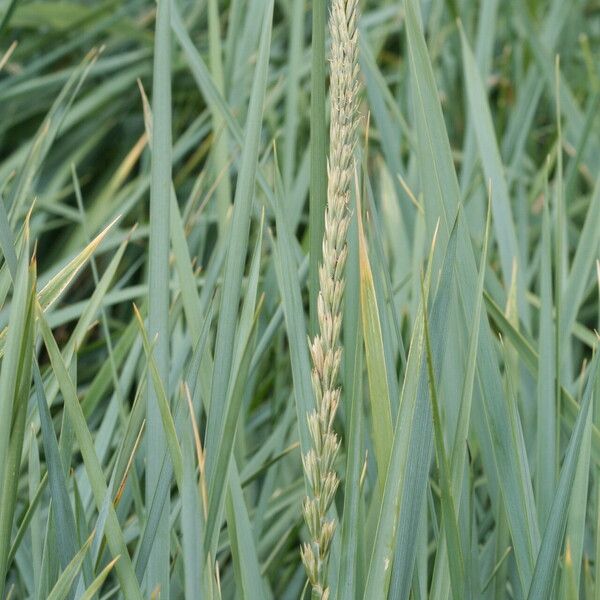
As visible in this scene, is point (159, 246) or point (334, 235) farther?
point (159, 246)

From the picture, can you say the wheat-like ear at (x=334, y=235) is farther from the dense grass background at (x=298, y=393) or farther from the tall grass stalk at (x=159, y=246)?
the tall grass stalk at (x=159, y=246)

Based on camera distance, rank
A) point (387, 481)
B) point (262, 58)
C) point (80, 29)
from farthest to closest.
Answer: point (80, 29) → point (262, 58) → point (387, 481)

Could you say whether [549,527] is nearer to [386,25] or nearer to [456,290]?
[456,290]

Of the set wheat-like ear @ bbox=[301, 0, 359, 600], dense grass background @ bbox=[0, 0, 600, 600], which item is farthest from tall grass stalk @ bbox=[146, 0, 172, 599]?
wheat-like ear @ bbox=[301, 0, 359, 600]

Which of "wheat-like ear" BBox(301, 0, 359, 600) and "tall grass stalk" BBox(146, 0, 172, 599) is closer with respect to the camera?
"wheat-like ear" BBox(301, 0, 359, 600)

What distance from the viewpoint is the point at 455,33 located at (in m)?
1.69

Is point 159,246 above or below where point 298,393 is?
above

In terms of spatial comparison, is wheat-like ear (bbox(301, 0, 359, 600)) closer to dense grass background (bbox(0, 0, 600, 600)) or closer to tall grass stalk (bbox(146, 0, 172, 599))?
dense grass background (bbox(0, 0, 600, 600))

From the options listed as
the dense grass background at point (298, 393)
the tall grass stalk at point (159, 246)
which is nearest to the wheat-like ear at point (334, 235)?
the dense grass background at point (298, 393)

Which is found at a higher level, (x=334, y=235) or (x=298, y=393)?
(x=334, y=235)

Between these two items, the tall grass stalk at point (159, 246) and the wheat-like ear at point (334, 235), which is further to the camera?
the tall grass stalk at point (159, 246)

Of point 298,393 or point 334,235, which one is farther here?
point 298,393

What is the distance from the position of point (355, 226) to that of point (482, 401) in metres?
0.17

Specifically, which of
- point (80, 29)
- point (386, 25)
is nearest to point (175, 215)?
point (80, 29)
